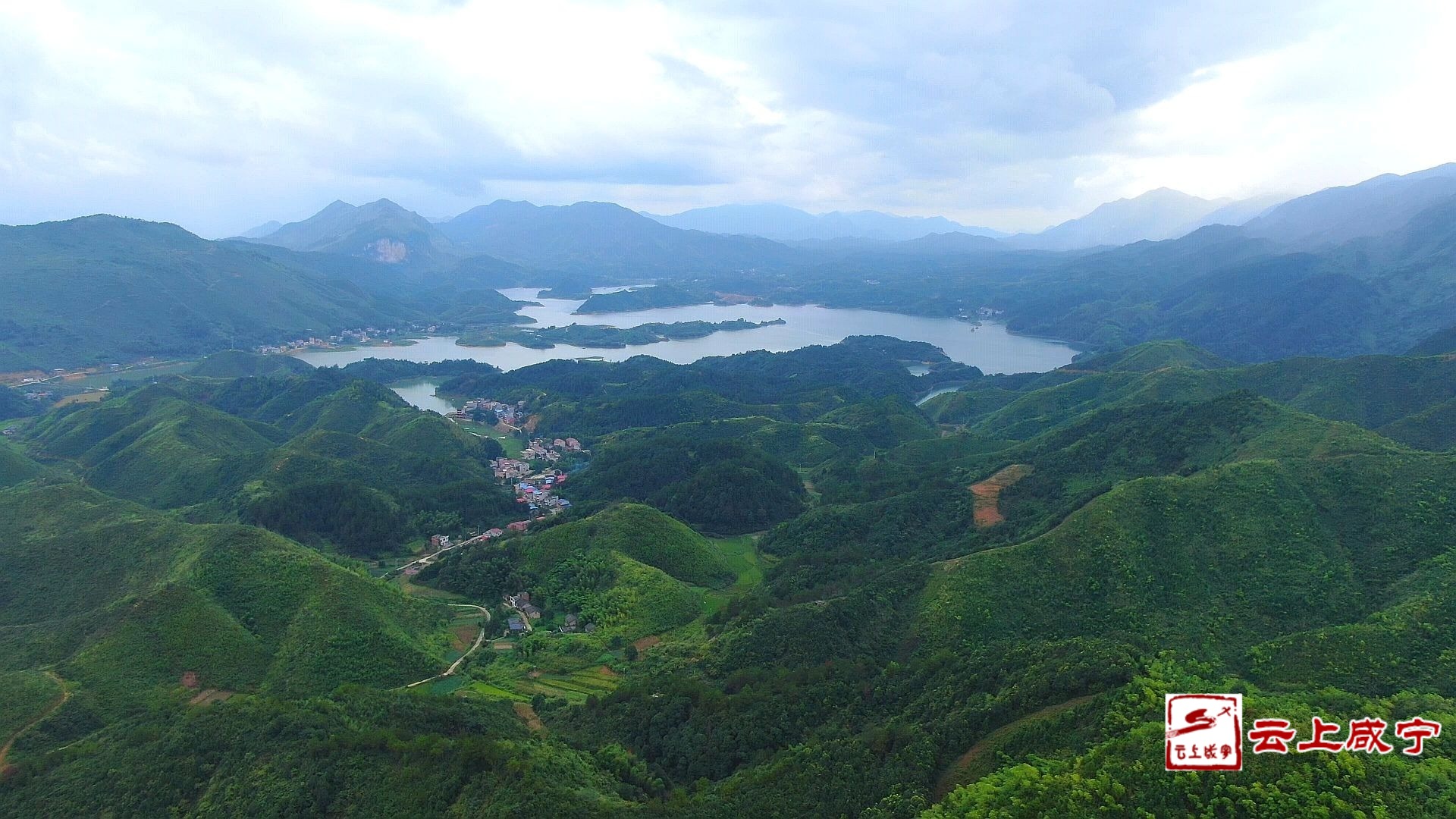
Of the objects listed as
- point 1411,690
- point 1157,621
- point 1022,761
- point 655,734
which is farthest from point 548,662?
point 1411,690

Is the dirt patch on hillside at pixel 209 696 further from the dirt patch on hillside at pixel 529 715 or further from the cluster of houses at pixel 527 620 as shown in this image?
the cluster of houses at pixel 527 620

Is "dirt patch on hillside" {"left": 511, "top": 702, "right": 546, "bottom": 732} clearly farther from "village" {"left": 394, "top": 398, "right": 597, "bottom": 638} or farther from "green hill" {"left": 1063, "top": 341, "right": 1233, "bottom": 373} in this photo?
"green hill" {"left": 1063, "top": 341, "right": 1233, "bottom": 373}

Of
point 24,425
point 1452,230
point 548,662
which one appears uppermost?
point 1452,230

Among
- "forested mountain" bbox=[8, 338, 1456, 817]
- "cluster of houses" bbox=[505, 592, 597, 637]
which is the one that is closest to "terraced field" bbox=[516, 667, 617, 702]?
"forested mountain" bbox=[8, 338, 1456, 817]

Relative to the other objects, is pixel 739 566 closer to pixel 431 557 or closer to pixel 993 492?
pixel 993 492

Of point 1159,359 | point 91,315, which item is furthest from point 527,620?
point 91,315

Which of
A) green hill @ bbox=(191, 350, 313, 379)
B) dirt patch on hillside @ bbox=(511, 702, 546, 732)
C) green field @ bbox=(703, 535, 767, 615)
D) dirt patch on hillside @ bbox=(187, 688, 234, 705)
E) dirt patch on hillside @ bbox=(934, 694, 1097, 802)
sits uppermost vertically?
green hill @ bbox=(191, 350, 313, 379)

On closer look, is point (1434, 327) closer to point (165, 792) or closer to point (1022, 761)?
point (1022, 761)
